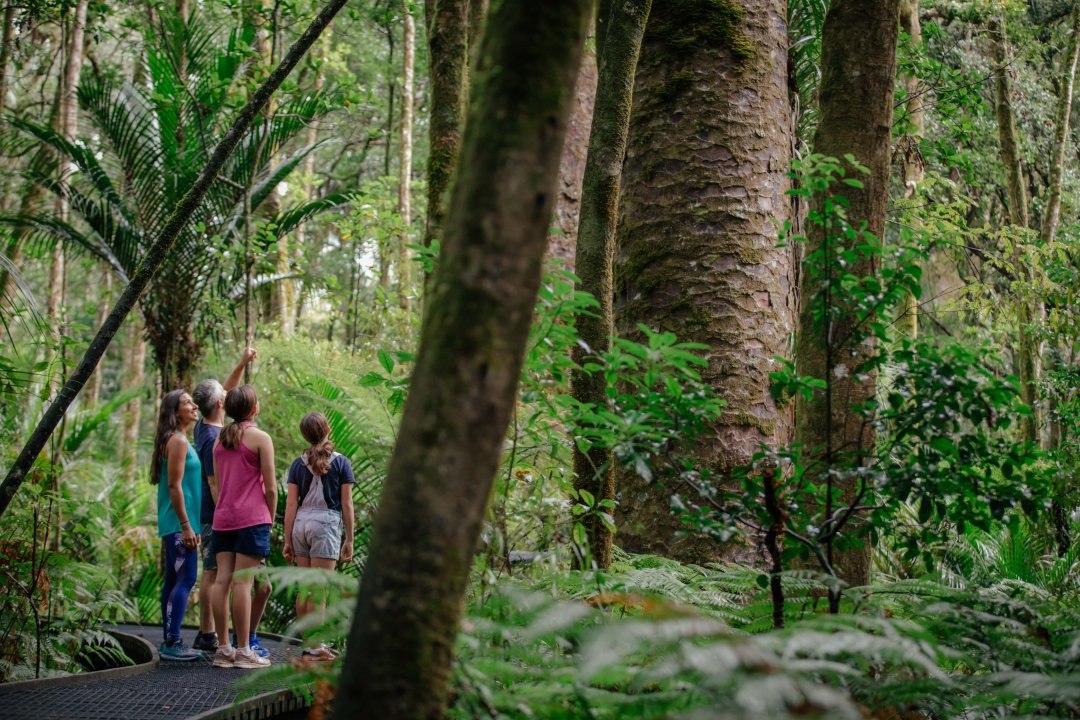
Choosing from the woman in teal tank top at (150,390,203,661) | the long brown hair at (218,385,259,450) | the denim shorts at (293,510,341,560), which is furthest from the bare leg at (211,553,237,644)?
the long brown hair at (218,385,259,450)

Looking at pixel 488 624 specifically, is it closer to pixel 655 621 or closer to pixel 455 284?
pixel 655 621

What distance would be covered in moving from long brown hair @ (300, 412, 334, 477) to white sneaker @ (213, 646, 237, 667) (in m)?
1.47

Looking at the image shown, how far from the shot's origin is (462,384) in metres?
1.57

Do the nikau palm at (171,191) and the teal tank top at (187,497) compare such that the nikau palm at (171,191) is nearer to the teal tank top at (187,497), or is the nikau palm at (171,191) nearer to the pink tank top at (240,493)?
the teal tank top at (187,497)

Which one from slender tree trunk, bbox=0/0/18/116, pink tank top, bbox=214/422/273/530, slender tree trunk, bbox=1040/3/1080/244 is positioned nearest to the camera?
pink tank top, bbox=214/422/273/530

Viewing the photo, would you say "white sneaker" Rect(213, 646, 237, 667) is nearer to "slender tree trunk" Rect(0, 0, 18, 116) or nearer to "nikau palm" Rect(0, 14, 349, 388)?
"slender tree trunk" Rect(0, 0, 18, 116)

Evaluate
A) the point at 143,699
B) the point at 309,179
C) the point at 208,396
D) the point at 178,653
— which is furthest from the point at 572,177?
the point at 309,179

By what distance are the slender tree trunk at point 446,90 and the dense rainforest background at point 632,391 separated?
0.08 ft

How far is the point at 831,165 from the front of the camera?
9.46ft

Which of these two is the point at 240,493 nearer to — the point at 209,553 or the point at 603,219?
the point at 209,553

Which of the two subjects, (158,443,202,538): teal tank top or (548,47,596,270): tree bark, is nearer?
(158,443,202,538): teal tank top

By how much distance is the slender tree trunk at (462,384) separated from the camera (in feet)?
5.06

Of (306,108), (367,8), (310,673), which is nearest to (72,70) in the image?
(306,108)

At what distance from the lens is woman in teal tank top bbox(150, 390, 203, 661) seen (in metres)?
6.02
